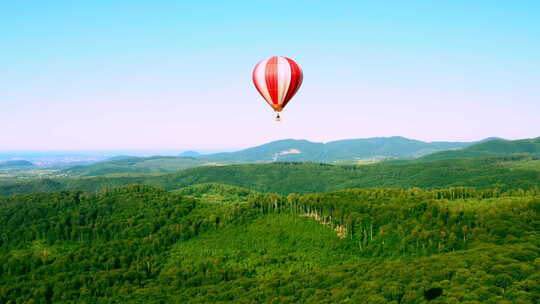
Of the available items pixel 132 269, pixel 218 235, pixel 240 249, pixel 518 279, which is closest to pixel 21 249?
pixel 132 269

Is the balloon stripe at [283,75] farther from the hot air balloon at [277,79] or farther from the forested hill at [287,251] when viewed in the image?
the forested hill at [287,251]

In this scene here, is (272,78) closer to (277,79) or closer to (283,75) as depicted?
(277,79)

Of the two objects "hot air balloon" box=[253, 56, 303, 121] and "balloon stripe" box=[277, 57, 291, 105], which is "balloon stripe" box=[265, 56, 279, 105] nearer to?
"hot air balloon" box=[253, 56, 303, 121]

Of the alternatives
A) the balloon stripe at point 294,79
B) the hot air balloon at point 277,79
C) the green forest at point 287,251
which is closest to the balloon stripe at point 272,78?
the hot air balloon at point 277,79

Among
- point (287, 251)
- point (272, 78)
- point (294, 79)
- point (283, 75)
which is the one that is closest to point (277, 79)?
point (272, 78)

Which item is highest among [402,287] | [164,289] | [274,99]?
[274,99]

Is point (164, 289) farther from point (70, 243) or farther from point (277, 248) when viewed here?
point (70, 243)
